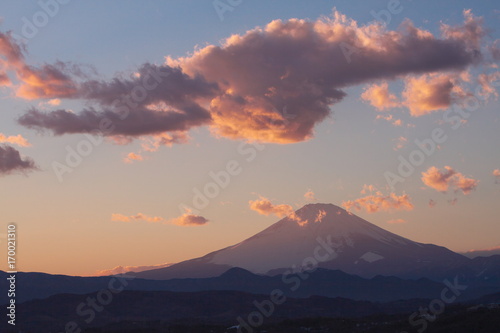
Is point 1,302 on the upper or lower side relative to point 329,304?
upper

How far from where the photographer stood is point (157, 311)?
493ft

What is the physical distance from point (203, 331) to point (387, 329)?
2405 cm

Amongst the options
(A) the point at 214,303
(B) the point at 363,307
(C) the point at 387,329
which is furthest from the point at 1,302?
(C) the point at 387,329

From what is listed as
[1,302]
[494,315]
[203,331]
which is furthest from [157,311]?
[494,315]

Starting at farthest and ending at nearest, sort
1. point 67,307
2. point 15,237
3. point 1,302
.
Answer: point 1,302 < point 67,307 < point 15,237

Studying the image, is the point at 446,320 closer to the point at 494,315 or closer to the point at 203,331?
the point at 494,315

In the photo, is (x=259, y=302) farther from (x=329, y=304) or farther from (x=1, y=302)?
(x=1, y=302)

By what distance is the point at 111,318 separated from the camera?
13512cm

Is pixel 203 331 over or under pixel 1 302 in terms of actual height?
under

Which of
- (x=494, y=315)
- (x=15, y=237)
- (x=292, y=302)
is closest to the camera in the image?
(x=494, y=315)

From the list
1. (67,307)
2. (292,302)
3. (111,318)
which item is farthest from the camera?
(292,302)

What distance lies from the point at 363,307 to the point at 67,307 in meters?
71.5

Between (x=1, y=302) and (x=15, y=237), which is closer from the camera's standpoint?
(x=15, y=237)

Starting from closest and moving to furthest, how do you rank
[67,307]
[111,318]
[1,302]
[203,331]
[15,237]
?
[15,237] → [203,331] → [111,318] → [67,307] → [1,302]
